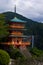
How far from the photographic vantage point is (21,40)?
2888 cm

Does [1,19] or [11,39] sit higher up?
[1,19]

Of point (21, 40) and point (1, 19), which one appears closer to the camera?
point (1, 19)

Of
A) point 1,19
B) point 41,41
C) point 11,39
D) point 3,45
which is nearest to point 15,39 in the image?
point 11,39

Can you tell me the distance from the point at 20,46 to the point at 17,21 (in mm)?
2818

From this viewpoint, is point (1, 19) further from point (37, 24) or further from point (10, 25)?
point (37, 24)

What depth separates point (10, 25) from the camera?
93.9 ft

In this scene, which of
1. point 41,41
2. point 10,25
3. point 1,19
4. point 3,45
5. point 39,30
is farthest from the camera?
point 39,30

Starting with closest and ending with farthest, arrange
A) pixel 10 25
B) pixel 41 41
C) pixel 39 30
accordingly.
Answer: pixel 10 25, pixel 41 41, pixel 39 30

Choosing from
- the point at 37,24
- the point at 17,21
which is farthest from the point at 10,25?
the point at 37,24

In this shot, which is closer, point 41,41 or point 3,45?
point 3,45

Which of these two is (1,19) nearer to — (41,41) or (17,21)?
(17,21)

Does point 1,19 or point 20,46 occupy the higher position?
point 1,19

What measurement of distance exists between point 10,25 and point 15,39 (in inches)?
58.8

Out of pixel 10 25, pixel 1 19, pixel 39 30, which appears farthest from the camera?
pixel 39 30
